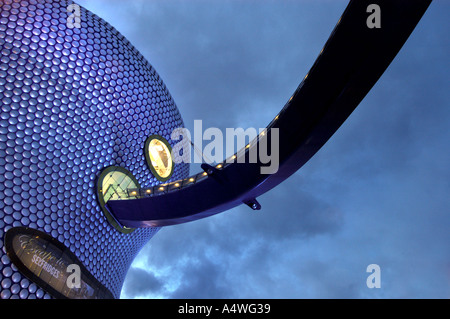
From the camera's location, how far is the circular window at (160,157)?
52.5 ft

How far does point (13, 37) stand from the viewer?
39.8 ft

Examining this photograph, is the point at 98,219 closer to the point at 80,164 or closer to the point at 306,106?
the point at 80,164

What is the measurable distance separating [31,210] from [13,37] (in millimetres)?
6930

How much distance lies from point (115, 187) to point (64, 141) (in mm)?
3092

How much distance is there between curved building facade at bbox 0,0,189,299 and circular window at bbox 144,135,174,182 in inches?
17.3

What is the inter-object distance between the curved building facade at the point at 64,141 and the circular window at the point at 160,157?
438 mm

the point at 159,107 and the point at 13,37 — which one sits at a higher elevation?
the point at 159,107
